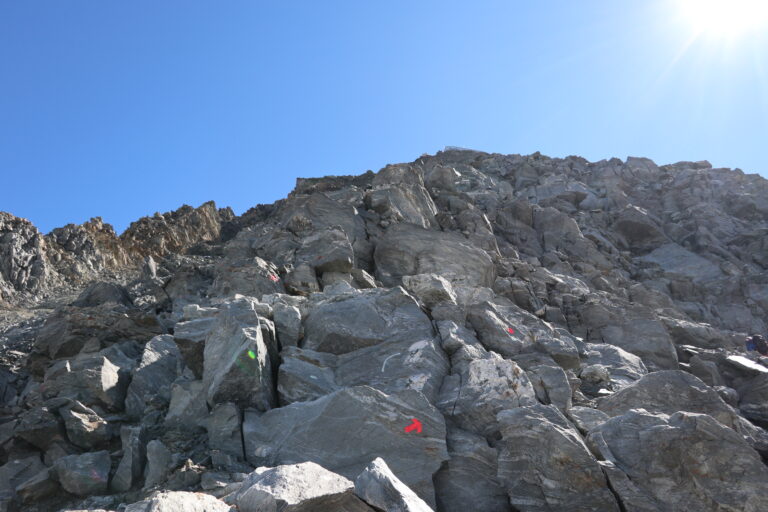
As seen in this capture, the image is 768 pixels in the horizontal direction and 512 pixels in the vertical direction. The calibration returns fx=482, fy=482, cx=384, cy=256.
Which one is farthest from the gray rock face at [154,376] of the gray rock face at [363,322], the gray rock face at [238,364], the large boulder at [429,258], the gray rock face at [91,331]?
the large boulder at [429,258]

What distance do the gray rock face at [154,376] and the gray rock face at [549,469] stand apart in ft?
28.1

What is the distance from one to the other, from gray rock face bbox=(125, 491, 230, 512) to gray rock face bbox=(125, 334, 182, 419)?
7070 millimetres

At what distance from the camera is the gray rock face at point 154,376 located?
1245 centimetres

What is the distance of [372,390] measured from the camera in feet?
33.4

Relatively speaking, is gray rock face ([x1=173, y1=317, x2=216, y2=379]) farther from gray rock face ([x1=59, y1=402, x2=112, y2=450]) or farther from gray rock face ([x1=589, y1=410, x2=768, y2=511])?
gray rock face ([x1=589, y1=410, x2=768, y2=511])

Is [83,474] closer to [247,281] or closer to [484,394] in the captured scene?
[484,394]

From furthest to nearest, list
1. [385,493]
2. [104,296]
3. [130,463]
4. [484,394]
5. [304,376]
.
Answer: [104,296], [304,376], [484,394], [130,463], [385,493]

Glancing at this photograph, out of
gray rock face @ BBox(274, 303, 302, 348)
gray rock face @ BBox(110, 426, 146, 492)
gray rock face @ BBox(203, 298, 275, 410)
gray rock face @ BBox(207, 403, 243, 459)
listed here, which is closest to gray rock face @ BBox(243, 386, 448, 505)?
gray rock face @ BBox(207, 403, 243, 459)

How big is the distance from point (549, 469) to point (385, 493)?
384 centimetres

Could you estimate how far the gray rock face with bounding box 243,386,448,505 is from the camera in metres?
9.09

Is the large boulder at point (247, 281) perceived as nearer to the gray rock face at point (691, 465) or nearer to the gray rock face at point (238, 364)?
the gray rock face at point (238, 364)

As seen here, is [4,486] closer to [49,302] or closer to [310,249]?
[310,249]

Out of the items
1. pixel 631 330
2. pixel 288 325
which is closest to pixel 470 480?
pixel 288 325

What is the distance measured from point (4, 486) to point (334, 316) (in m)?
8.33
